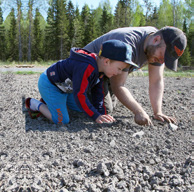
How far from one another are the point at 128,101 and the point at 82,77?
679 mm

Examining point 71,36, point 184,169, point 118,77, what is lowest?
point 184,169

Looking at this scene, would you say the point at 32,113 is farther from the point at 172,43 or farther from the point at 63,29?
the point at 63,29

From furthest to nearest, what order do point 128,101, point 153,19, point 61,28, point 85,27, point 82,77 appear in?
point 85,27 → point 153,19 → point 61,28 → point 128,101 → point 82,77

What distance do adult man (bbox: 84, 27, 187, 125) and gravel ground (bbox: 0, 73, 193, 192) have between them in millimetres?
230

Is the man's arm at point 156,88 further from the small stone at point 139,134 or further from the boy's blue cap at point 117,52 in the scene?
the boy's blue cap at point 117,52

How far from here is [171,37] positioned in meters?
2.30

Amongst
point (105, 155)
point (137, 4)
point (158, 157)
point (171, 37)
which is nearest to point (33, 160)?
point (105, 155)

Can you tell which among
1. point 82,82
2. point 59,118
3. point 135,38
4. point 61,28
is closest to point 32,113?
point 59,118

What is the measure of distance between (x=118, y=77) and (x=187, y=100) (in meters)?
1.89

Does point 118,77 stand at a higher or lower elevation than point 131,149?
higher

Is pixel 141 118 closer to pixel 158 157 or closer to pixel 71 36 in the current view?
pixel 158 157

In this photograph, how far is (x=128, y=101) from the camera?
2.64 meters

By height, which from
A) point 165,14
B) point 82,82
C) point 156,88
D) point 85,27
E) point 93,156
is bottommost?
point 93,156

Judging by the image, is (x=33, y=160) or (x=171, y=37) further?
(x=171, y=37)
